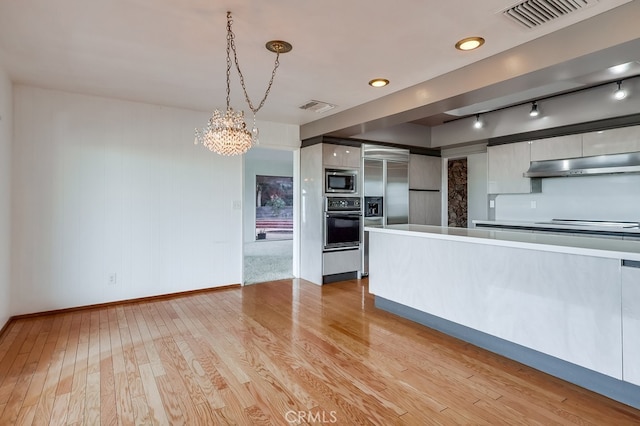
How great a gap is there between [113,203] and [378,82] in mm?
3228

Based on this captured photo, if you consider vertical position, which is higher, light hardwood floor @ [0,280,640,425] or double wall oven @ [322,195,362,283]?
double wall oven @ [322,195,362,283]

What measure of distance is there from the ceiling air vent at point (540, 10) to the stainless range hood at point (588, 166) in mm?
2649

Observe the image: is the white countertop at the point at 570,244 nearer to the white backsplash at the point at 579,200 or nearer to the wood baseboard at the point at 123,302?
the white backsplash at the point at 579,200

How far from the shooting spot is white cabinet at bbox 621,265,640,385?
191cm

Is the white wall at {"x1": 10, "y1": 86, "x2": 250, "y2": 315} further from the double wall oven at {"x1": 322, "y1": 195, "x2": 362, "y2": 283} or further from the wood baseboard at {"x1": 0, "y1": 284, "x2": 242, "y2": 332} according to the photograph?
the double wall oven at {"x1": 322, "y1": 195, "x2": 362, "y2": 283}

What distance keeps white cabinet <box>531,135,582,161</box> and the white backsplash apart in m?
0.46

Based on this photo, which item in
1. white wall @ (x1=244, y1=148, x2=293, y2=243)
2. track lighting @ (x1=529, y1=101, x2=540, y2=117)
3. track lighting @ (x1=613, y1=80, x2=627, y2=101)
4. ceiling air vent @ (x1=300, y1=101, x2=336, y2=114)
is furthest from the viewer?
white wall @ (x1=244, y1=148, x2=293, y2=243)

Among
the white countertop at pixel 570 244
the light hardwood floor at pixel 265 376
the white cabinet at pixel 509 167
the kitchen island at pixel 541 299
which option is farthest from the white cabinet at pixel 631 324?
the white cabinet at pixel 509 167

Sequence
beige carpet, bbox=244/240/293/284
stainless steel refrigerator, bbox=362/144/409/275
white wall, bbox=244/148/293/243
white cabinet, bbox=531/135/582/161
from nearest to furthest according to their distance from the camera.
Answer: white cabinet, bbox=531/135/582/161 → stainless steel refrigerator, bbox=362/144/409/275 → beige carpet, bbox=244/240/293/284 → white wall, bbox=244/148/293/243

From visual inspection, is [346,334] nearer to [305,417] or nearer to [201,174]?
[305,417]

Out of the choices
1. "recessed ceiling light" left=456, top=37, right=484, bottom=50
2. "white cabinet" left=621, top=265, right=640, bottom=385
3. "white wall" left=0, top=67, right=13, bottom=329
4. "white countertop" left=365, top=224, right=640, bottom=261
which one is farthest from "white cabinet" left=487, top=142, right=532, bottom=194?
"white wall" left=0, top=67, right=13, bottom=329

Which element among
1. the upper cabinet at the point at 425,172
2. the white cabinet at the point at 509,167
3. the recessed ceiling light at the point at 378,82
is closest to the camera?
the recessed ceiling light at the point at 378,82

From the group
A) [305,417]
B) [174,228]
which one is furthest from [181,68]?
[305,417]

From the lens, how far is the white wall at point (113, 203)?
3500 mm
